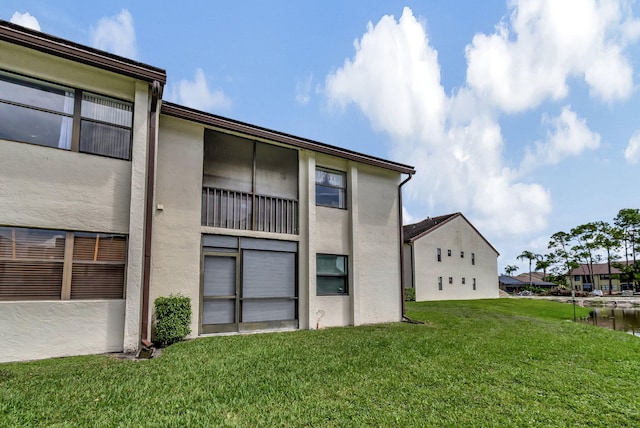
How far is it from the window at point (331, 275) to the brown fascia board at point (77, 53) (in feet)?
22.0

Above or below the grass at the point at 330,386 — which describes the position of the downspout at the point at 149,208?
above

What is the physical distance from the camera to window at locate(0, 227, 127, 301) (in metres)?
6.33

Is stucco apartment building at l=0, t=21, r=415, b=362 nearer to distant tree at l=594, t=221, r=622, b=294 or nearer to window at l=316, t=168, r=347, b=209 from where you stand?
window at l=316, t=168, r=347, b=209

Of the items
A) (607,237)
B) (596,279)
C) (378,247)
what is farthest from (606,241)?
(378,247)

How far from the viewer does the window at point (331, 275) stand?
11.1 meters

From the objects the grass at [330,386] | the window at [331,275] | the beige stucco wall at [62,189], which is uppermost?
the beige stucco wall at [62,189]

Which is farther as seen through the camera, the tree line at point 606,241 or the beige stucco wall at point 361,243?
the tree line at point 606,241

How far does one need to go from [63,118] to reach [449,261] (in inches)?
1059

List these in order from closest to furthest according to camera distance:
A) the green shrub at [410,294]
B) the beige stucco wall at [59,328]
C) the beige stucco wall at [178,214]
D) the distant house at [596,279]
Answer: the beige stucco wall at [59,328], the beige stucco wall at [178,214], the green shrub at [410,294], the distant house at [596,279]

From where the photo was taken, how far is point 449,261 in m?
28.3

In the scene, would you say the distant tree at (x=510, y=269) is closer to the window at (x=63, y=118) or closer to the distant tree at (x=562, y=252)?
the distant tree at (x=562, y=252)

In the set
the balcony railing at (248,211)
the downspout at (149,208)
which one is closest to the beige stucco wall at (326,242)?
the balcony railing at (248,211)

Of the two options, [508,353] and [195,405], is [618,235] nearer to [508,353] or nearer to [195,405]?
[508,353]

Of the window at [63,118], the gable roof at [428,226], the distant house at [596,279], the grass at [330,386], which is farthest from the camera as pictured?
the distant house at [596,279]
